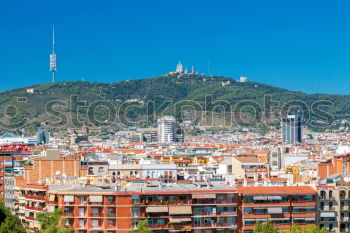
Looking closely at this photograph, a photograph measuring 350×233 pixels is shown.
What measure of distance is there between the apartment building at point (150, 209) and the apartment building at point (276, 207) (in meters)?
0.64

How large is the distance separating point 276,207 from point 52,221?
11324 mm

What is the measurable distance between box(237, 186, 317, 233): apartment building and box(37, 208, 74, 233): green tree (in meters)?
9.04

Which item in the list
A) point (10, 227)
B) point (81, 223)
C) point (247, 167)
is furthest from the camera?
point (247, 167)

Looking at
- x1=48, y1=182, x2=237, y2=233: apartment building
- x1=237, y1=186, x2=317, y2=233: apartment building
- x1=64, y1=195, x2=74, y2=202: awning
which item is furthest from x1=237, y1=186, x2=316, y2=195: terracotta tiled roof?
x1=64, y1=195, x2=74, y2=202: awning

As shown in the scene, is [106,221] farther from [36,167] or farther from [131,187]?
[36,167]

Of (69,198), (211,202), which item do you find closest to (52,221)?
(69,198)

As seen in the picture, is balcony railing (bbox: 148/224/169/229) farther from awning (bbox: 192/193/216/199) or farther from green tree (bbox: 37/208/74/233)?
green tree (bbox: 37/208/74/233)

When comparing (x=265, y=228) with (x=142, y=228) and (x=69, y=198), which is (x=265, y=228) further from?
(x=69, y=198)

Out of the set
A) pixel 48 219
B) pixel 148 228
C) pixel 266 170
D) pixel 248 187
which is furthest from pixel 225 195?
pixel 266 170

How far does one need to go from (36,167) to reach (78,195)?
19.1 m

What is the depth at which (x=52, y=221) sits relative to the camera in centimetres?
4412

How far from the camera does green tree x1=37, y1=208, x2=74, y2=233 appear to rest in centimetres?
4288

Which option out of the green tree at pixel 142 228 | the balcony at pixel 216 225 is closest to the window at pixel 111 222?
the green tree at pixel 142 228

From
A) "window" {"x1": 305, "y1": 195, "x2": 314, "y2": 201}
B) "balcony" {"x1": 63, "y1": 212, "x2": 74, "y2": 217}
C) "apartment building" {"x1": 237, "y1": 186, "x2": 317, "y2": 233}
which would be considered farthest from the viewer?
"window" {"x1": 305, "y1": 195, "x2": 314, "y2": 201}
